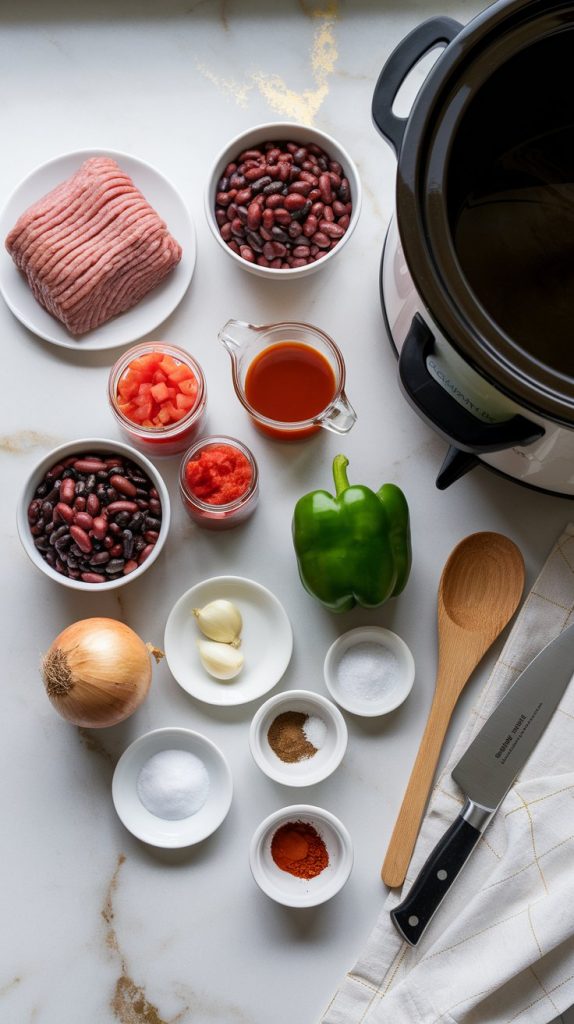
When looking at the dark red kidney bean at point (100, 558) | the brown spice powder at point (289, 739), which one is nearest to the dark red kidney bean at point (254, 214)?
the dark red kidney bean at point (100, 558)

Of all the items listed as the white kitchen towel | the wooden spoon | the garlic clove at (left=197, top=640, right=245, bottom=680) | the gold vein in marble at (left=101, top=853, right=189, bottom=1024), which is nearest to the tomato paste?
the garlic clove at (left=197, top=640, right=245, bottom=680)

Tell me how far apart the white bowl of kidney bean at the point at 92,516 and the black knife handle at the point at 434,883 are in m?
0.61

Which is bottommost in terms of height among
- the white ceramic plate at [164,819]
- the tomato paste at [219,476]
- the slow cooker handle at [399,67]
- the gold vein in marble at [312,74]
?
the white ceramic plate at [164,819]

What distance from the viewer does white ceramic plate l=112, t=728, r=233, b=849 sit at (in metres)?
1.35

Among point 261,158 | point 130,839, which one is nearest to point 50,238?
point 261,158

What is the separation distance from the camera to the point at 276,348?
4.63 feet

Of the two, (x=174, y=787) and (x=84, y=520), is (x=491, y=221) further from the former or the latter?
(x=174, y=787)

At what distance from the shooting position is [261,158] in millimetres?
1400

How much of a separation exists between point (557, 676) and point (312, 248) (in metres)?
0.76

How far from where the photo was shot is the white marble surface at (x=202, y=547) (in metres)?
1.38

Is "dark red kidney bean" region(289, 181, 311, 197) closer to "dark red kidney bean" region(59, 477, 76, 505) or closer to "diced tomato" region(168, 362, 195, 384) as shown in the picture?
"diced tomato" region(168, 362, 195, 384)

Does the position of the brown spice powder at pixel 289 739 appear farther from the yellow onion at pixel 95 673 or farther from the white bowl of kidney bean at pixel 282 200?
the white bowl of kidney bean at pixel 282 200

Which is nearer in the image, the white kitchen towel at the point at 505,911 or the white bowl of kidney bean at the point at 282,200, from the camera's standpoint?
the white kitchen towel at the point at 505,911

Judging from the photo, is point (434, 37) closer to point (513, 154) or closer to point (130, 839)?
point (513, 154)
